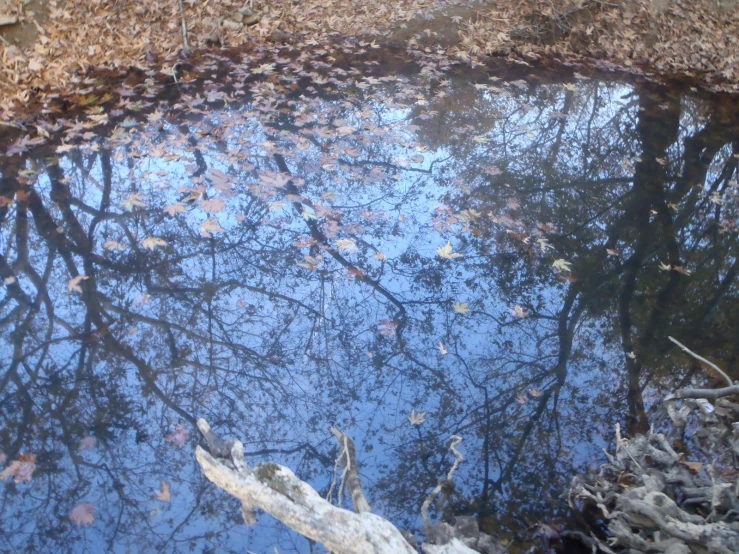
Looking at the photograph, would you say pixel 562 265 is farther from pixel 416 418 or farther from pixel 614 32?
pixel 614 32

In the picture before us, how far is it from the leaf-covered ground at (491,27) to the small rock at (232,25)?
0.02 metres

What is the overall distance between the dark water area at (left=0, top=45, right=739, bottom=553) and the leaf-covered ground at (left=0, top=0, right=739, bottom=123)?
1465mm

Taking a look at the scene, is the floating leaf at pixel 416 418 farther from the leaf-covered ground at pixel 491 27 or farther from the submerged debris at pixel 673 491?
the leaf-covered ground at pixel 491 27

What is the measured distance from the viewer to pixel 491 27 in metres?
10.3

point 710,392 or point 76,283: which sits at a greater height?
point 710,392

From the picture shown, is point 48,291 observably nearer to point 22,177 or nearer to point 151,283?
point 151,283

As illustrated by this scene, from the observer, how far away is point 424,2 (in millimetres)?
10812

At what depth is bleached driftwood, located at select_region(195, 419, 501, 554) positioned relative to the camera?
2154 mm

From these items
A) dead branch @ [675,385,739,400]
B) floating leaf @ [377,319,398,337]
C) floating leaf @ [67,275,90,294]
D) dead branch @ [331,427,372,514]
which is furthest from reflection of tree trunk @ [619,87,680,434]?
floating leaf @ [67,275,90,294]

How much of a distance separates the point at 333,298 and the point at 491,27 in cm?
766

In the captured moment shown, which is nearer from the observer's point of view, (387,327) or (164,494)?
(164,494)

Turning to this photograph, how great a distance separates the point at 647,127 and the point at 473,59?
3.24 m

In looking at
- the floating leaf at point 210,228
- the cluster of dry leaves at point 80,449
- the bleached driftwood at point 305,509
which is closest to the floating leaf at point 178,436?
the cluster of dry leaves at point 80,449

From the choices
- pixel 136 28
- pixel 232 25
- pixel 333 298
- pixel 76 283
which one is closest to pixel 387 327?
pixel 333 298
